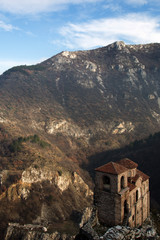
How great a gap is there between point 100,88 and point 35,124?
64.3m

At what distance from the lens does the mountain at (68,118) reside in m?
54.5

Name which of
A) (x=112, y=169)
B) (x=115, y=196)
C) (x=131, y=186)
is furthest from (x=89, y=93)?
(x=115, y=196)

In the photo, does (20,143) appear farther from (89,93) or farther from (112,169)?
(89,93)

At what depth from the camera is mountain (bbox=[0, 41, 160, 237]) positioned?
54.5 metres

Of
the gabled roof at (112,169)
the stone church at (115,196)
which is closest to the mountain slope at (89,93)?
the stone church at (115,196)

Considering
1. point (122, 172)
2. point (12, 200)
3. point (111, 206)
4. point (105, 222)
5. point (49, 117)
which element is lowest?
point (12, 200)

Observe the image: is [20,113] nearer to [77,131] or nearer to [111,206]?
[77,131]

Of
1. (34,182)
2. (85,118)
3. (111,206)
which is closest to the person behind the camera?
(111,206)

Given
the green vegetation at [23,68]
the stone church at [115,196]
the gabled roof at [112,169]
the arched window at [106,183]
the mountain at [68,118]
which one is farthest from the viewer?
the green vegetation at [23,68]

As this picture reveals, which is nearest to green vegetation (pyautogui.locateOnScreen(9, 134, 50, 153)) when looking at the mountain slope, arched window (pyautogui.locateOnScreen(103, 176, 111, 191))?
the mountain slope

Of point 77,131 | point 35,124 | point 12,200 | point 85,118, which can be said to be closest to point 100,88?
point 85,118

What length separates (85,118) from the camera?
384 ft

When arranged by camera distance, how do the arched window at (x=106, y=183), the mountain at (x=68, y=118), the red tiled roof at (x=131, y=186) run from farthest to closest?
the mountain at (x=68, y=118) < the red tiled roof at (x=131, y=186) < the arched window at (x=106, y=183)

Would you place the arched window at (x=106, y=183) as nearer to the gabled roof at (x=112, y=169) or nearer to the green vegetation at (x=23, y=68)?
the gabled roof at (x=112, y=169)
